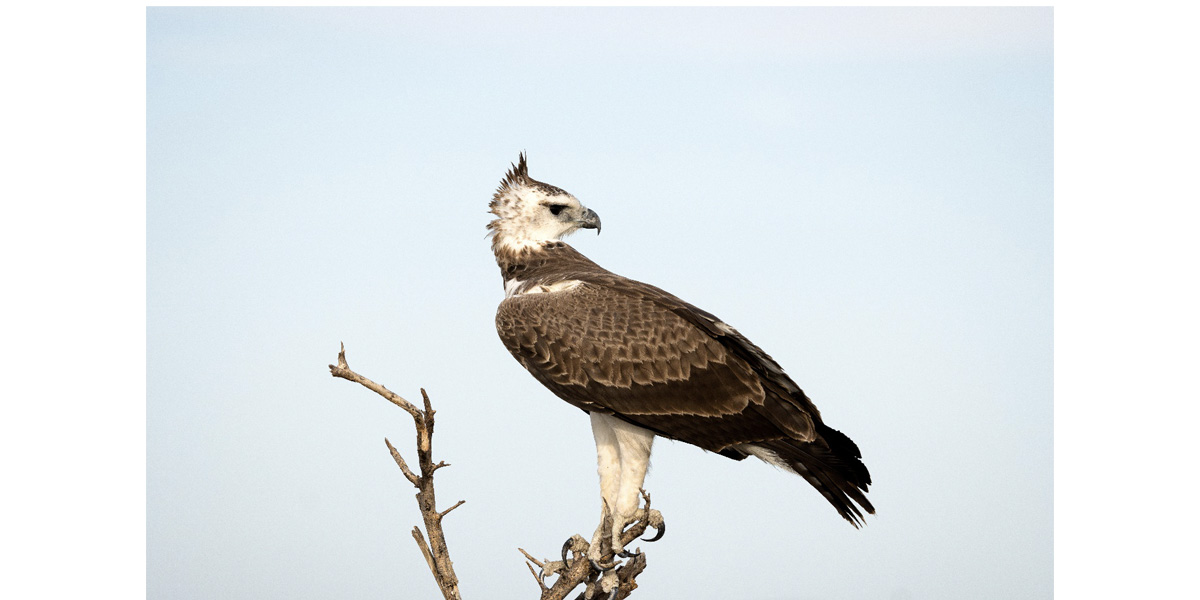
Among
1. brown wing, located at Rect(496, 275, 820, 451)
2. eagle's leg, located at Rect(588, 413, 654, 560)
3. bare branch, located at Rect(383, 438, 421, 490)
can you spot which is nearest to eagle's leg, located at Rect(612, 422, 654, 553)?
eagle's leg, located at Rect(588, 413, 654, 560)

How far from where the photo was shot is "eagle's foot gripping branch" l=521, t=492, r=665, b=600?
618 cm

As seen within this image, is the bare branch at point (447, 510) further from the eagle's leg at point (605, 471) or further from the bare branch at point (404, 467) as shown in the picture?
the eagle's leg at point (605, 471)

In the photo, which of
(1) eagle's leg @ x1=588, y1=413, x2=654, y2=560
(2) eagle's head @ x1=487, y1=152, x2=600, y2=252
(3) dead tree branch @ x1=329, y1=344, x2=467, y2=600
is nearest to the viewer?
(3) dead tree branch @ x1=329, y1=344, x2=467, y2=600

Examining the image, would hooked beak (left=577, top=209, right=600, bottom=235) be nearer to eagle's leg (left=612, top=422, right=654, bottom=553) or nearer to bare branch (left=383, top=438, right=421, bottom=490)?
eagle's leg (left=612, top=422, right=654, bottom=553)

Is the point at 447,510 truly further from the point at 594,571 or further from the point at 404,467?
the point at 594,571

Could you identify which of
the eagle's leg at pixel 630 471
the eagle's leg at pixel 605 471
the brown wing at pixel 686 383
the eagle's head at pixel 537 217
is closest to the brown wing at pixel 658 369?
the brown wing at pixel 686 383

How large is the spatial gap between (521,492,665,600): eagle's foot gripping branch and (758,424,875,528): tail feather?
2.85 ft

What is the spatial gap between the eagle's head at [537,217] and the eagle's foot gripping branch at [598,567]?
1921 millimetres

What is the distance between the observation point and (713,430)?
6004 mm

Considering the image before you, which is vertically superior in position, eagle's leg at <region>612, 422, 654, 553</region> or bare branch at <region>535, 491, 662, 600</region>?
eagle's leg at <region>612, 422, 654, 553</region>

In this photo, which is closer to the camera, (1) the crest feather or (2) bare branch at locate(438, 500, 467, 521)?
(2) bare branch at locate(438, 500, 467, 521)

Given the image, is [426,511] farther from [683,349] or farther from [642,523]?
[683,349]

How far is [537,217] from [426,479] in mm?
1966

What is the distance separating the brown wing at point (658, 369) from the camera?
600 cm
